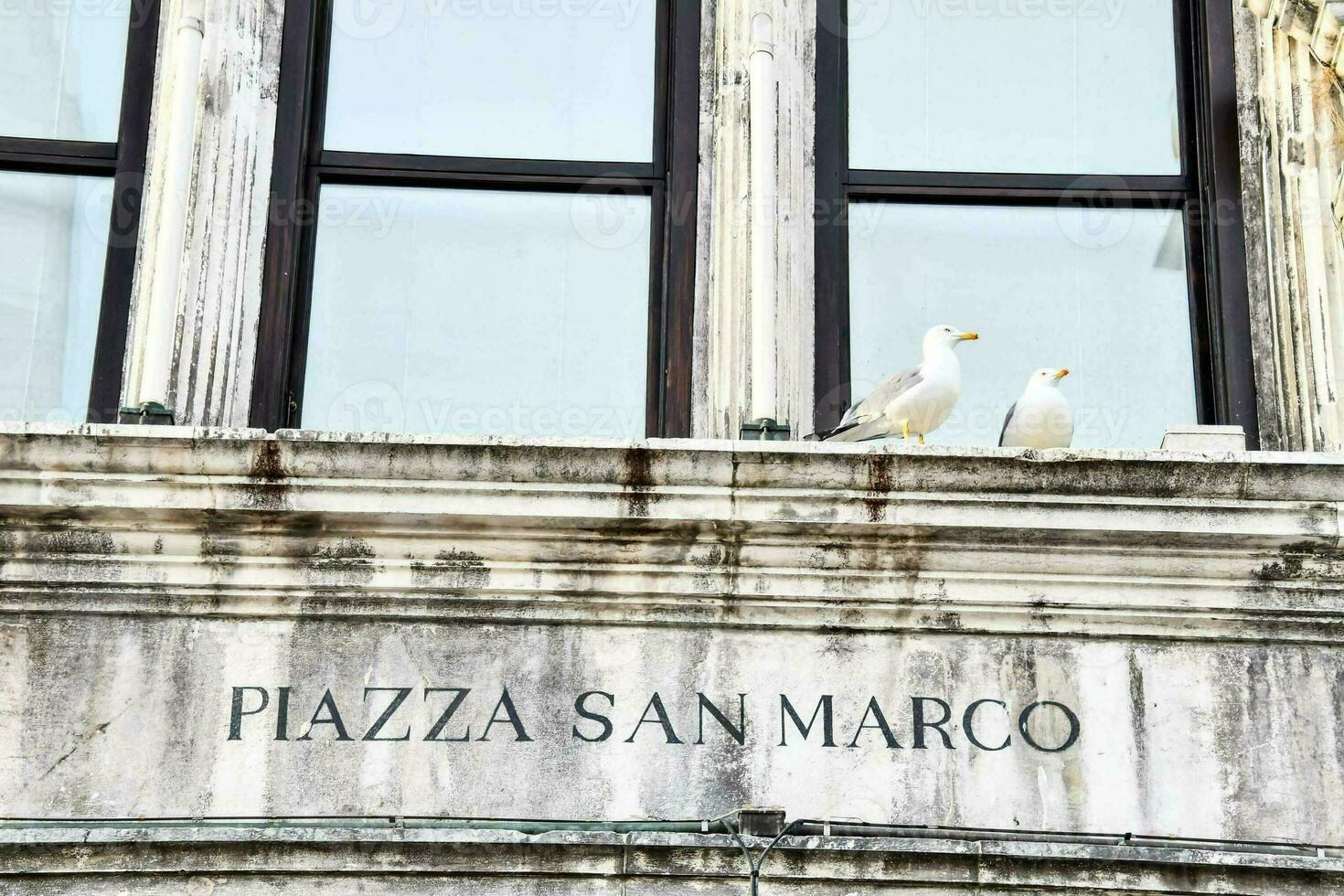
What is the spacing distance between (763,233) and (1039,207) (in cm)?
132

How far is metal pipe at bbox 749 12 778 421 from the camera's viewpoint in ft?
29.4

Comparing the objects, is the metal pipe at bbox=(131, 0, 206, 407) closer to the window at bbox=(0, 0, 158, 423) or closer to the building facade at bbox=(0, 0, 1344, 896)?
the building facade at bbox=(0, 0, 1344, 896)

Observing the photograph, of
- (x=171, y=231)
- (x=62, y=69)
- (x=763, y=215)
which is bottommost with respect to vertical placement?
(x=171, y=231)

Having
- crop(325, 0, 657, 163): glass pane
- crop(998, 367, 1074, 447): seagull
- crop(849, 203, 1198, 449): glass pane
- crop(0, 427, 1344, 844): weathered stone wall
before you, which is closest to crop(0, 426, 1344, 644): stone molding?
crop(0, 427, 1344, 844): weathered stone wall

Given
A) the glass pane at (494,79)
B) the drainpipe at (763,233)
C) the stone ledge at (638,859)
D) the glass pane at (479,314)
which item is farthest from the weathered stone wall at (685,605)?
the glass pane at (494,79)

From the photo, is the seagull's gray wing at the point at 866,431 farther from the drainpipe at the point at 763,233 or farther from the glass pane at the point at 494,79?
the glass pane at the point at 494,79

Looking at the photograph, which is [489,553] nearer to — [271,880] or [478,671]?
[478,671]

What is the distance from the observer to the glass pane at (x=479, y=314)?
941cm

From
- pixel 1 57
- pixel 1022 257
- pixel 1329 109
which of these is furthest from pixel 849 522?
pixel 1 57

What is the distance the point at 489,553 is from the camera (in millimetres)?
8422

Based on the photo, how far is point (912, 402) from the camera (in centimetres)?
873

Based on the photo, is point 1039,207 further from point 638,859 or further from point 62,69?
point 62,69

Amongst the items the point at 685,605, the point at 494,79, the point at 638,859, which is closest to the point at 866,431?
the point at 685,605

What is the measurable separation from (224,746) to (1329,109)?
15.9ft
